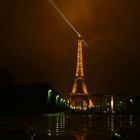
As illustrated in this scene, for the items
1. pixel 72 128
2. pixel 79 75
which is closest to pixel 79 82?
pixel 79 75

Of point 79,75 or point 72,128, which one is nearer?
point 72,128

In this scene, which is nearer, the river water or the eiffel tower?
the river water

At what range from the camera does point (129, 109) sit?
15050cm

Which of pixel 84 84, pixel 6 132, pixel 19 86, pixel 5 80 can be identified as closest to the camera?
pixel 6 132

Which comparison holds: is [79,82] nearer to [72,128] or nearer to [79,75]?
[79,75]

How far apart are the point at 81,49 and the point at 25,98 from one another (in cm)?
5491

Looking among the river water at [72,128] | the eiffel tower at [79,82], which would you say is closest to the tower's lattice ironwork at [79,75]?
the eiffel tower at [79,82]

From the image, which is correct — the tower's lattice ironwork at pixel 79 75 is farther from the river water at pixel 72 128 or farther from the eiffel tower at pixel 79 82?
the river water at pixel 72 128

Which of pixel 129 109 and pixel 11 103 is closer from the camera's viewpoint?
pixel 11 103

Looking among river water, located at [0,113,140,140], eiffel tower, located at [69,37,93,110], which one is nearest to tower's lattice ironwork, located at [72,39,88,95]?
eiffel tower, located at [69,37,93,110]

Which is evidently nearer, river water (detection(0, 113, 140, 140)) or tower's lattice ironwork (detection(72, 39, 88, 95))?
river water (detection(0, 113, 140, 140))

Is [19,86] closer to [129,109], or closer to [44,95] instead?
[44,95]

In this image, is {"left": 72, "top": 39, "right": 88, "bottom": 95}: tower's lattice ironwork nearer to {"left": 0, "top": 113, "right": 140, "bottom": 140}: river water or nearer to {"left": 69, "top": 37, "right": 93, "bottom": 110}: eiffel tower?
{"left": 69, "top": 37, "right": 93, "bottom": 110}: eiffel tower

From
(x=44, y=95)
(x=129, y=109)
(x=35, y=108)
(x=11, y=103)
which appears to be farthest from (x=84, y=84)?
(x=11, y=103)
